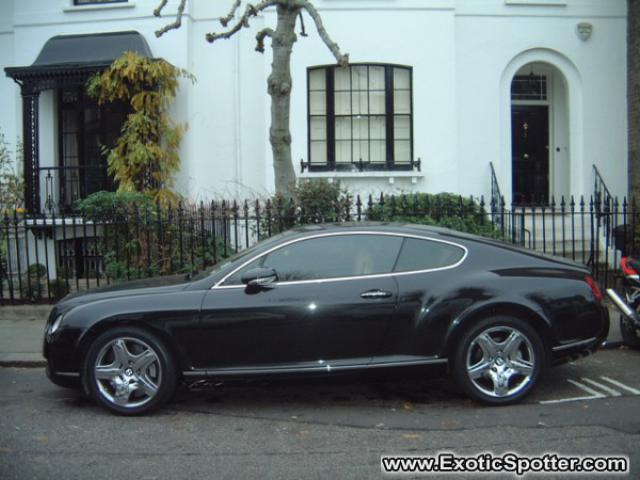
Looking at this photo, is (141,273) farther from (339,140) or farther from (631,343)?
(631,343)

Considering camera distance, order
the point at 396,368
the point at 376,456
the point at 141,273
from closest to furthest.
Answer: the point at 376,456
the point at 396,368
the point at 141,273

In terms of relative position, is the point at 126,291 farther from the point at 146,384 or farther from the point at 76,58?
the point at 76,58

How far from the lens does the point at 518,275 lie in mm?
6270

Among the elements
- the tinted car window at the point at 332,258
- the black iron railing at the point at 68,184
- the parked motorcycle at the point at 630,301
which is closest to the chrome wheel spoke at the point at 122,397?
the tinted car window at the point at 332,258

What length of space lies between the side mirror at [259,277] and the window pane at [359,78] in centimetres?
853

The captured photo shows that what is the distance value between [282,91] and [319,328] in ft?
16.9

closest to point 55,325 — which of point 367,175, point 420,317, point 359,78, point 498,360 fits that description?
point 420,317

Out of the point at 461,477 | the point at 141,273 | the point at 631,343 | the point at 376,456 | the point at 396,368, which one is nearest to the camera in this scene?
the point at 461,477

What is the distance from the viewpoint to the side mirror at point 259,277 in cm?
609

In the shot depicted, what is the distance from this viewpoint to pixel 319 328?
6.06 m

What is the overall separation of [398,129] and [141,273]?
227 inches

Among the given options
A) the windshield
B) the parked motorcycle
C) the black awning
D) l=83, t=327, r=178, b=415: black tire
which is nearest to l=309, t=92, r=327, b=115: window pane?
the black awning

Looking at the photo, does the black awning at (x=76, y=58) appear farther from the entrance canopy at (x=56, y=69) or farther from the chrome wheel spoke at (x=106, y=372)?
the chrome wheel spoke at (x=106, y=372)

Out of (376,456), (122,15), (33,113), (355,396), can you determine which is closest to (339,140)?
(122,15)
